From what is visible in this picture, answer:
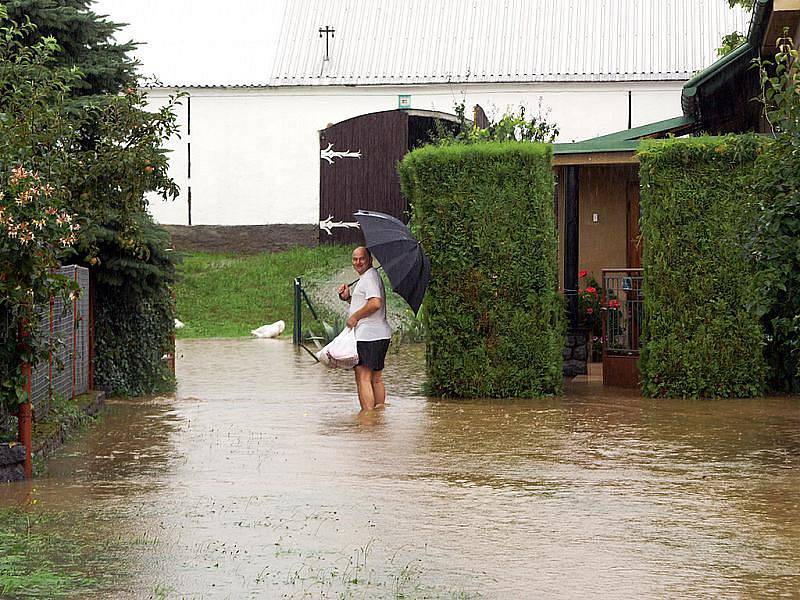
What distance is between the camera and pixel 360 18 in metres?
31.0

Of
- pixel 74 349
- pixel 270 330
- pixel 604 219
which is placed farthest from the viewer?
pixel 270 330

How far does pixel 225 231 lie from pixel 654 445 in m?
20.1

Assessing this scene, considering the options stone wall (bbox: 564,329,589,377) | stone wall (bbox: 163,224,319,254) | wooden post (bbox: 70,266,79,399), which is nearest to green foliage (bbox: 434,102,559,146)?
stone wall (bbox: 564,329,589,377)

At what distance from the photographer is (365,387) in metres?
12.6

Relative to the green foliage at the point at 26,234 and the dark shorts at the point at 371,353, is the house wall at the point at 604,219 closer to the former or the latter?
the dark shorts at the point at 371,353

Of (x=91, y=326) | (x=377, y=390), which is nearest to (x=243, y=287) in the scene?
(x=91, y=326)

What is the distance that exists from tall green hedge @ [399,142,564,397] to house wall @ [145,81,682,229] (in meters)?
15.1

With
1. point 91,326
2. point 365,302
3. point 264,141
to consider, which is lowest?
point 91,326

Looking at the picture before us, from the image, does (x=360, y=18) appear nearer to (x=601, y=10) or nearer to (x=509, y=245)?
(x=601, y=10)

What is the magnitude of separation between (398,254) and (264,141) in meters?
16.7

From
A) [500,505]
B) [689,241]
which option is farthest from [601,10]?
[500,505]

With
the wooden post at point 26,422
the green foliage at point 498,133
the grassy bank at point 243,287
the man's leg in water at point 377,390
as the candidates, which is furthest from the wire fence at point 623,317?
the grassy bank at point 243,287

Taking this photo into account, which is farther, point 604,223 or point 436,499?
point 604,223

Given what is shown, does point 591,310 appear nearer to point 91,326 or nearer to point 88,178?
point 91,326
